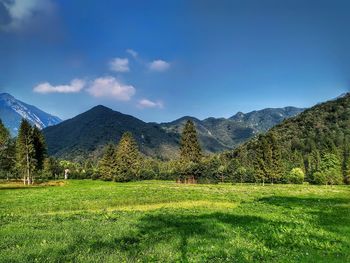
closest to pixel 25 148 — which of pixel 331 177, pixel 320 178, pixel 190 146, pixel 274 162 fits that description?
pixel 190 146

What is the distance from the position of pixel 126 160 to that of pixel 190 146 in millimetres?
26210

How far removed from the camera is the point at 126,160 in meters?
130

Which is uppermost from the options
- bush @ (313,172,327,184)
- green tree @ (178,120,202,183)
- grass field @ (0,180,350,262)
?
green tree @ (178,120,202,183)

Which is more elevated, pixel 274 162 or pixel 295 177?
pixel 274 162

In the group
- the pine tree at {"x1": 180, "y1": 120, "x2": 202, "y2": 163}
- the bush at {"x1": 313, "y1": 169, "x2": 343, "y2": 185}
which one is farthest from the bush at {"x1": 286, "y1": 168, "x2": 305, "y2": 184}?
the pine tree at {"x1": 180, "y1": 120, "x2": 202, "y2": 163}

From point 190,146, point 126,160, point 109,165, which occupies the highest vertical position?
point 190,146

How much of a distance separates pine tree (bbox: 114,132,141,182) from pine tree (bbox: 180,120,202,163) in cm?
2184

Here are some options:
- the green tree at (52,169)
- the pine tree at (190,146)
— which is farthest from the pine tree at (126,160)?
the green tree at (52,169)

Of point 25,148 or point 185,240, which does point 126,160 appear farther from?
point 185,240

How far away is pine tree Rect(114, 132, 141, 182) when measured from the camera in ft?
421

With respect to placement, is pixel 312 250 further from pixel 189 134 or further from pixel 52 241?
pixel 189 134

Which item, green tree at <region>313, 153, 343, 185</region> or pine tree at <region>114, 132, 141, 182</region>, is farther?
green tree at <region>313, 153, 343, 185</region>

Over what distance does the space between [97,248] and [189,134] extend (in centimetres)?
10279

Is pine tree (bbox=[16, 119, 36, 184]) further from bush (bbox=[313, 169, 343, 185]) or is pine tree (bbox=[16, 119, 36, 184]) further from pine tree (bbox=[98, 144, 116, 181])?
bush (bbox=[313, 169, 343, 185])
